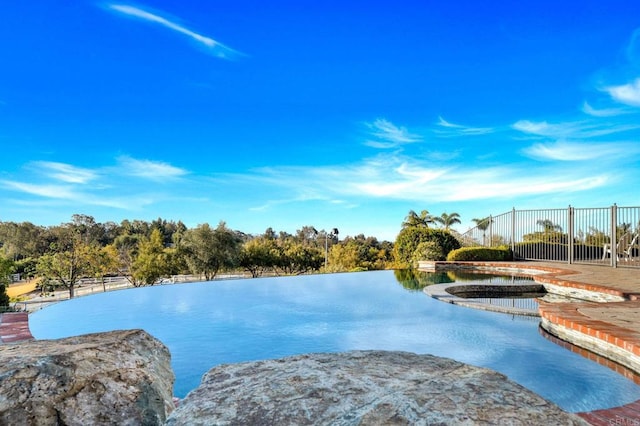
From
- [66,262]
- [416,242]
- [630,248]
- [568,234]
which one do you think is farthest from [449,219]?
[66,262]

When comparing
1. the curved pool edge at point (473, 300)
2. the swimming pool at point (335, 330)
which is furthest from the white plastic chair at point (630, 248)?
the swimming pool at point (335, 330)

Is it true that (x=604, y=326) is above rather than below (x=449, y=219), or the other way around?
below

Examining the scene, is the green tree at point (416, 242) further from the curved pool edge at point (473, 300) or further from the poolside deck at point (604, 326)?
the poolside deck at point (604, 326)

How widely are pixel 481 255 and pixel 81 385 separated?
722 inches

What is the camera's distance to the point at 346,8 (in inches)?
466

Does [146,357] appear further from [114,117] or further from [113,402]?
[114,117]

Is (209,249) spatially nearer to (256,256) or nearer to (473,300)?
(256,256)

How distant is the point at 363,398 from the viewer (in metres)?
1.39

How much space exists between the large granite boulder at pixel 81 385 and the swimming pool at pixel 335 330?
7.71 feet

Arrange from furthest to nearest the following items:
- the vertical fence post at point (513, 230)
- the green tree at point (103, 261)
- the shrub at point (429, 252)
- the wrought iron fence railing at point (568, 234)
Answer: the green tree at point (103, 261) < the shrub at point (429, 252) < the vertical fence post at point (513, 230) < the wrought iron fence railing at point (568, 234)

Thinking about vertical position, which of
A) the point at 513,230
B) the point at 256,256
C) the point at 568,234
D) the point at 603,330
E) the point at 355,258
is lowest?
the point at 256,256

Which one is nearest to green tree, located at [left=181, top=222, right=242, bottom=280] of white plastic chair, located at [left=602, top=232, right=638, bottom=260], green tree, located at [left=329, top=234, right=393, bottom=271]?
green tree, located at [left=329, top=234, right=393, bottom=271]

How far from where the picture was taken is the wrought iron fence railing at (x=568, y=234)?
13.6m

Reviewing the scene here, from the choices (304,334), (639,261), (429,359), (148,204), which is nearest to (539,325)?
(304,334)
